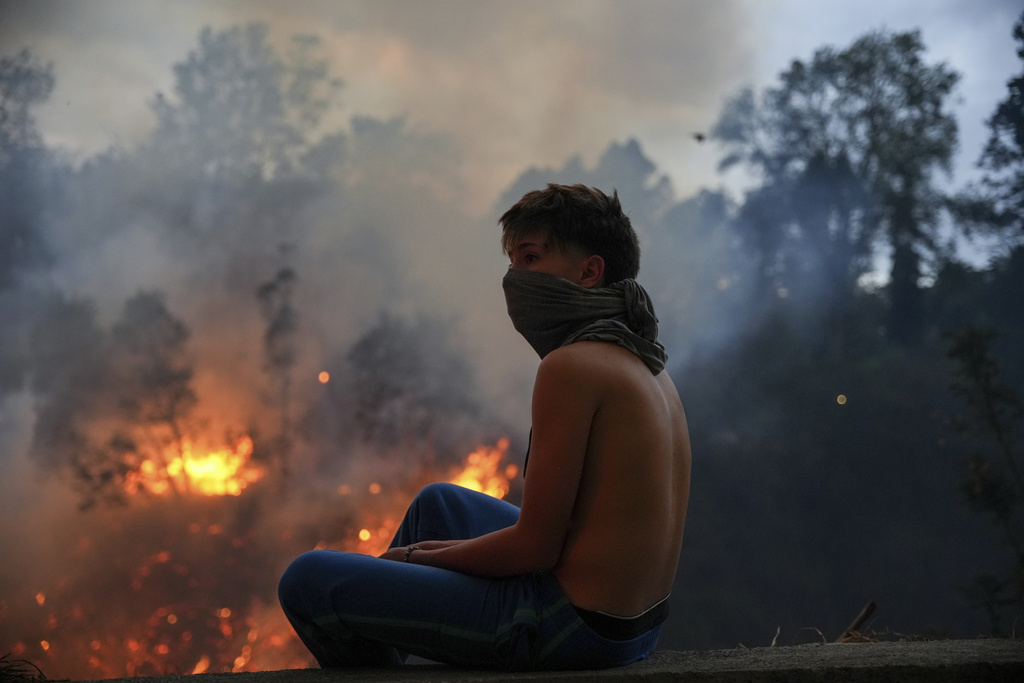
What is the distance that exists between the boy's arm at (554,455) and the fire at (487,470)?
59.8 ft

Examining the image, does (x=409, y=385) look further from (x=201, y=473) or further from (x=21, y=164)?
(x=21, y=164)

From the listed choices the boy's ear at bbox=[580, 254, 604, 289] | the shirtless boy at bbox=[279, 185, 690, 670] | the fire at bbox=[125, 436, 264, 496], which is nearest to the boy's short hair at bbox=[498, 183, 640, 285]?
the boy's ear at bbox=[580, 254, 604, 289]

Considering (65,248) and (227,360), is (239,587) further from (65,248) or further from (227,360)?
(65,248)

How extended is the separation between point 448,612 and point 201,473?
17874 mm

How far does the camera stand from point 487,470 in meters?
20.6

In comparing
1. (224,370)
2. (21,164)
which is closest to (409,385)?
(224,370)

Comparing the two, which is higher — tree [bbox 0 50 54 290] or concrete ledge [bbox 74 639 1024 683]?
tree [bbox 0 50 54 290]

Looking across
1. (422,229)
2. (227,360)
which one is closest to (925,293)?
(422,229)

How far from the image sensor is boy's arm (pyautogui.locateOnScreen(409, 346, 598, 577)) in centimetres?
194

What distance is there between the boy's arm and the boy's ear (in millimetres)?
380

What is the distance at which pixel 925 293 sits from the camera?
23.8m

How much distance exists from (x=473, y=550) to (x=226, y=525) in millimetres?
18066

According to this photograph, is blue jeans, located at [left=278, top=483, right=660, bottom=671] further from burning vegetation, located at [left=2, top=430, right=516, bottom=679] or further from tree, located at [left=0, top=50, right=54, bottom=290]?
tree, located at [left=0, top=50, right=54, bottom=290]

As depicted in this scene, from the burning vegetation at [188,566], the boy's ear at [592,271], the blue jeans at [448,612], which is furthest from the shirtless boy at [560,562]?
the burning vegetation at [188,566]
